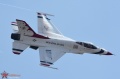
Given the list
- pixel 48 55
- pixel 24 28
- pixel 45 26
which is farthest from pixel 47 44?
pixel 45 26

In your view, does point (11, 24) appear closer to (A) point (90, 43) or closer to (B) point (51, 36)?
(B) point (51, 36)

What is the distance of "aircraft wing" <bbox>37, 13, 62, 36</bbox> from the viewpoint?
279ft

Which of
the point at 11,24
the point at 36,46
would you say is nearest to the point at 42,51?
the point at 36,46

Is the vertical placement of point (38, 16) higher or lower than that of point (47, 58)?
higher

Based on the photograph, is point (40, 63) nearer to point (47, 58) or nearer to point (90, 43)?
point (47, 58)

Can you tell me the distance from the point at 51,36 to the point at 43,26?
3.24 meters

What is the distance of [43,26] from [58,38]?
4555mm

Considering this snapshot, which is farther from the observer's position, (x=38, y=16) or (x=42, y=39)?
(x=38, y=16)

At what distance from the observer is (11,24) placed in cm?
8488

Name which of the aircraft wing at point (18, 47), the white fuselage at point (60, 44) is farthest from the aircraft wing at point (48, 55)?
the aircraft wing at point (18, 47)

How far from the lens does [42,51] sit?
268ft

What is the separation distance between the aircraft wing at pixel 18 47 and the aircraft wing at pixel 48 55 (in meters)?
2.93

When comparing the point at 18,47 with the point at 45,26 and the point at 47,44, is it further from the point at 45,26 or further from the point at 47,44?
the point at 45,26

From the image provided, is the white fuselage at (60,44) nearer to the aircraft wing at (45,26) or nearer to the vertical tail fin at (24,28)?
the vertical tail fin at (24,28)
